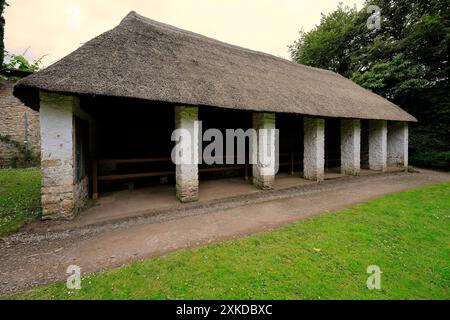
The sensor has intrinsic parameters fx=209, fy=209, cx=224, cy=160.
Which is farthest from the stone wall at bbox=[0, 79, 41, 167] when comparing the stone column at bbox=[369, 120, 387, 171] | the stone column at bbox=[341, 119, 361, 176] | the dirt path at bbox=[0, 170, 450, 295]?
the stone column at bbox=[369, 120, 387, 171]

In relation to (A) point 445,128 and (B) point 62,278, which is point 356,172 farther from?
(B) point 62,278

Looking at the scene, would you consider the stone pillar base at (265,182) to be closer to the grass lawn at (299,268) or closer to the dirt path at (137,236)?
the dirt path at (137,236)

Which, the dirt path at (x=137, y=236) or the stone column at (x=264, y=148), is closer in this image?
the dirt path at (x=137, y=236)

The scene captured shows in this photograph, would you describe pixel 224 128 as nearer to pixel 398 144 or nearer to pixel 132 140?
pixel 132 140

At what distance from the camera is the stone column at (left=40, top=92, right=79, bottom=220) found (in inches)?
172

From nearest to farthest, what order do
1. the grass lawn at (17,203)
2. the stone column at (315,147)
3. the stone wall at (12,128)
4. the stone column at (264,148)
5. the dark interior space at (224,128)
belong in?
1. the grass lawn at (17,203)
2. the stone column at (264,148)
3. the stone column at (315,147)
4. the dark interior space at (224,128)
5. the stone wall at (12,128)

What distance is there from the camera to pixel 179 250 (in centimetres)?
344

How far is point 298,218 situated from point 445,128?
49.6ft

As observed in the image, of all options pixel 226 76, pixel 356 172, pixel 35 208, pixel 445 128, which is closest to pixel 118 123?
pixel 35 208

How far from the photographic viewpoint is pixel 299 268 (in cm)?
292

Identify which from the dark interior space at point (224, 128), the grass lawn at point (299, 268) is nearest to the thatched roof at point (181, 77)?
the dark interior space at point (224, 128)

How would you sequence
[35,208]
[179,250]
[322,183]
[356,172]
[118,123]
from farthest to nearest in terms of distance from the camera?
[356,172] < [322,183] < [118,123] < [35,208] < [179,250]

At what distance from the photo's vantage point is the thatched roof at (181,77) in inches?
177

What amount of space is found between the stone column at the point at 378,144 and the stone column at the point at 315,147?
452cm
